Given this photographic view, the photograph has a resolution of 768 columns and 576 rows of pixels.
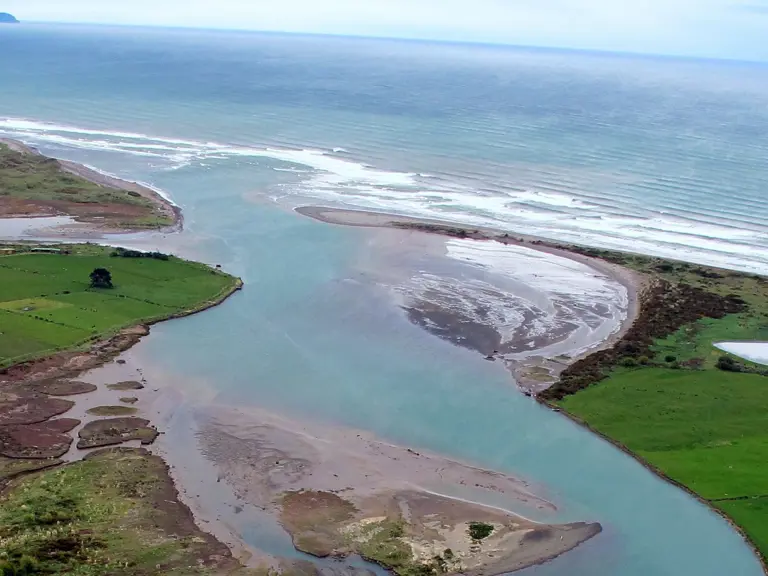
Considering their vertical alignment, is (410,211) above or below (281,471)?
above

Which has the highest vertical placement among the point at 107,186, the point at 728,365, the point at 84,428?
the point at 107,186

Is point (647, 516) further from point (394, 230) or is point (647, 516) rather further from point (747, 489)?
point (394, 230)

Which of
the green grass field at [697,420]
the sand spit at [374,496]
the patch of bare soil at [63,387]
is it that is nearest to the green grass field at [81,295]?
the patch of bare soil at [63,387]

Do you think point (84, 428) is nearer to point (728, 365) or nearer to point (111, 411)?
point (111, 411)

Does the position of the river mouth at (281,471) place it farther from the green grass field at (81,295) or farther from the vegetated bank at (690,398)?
the vegetated bank at (690,398)

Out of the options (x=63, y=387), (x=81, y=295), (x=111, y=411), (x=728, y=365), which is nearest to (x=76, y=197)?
(x=81, y=295)

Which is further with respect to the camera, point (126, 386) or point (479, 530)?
point (126, 386)

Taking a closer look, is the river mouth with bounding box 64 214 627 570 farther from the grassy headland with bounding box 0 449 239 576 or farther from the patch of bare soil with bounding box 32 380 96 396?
the grassy headland with bounding box 0 449 239 576
